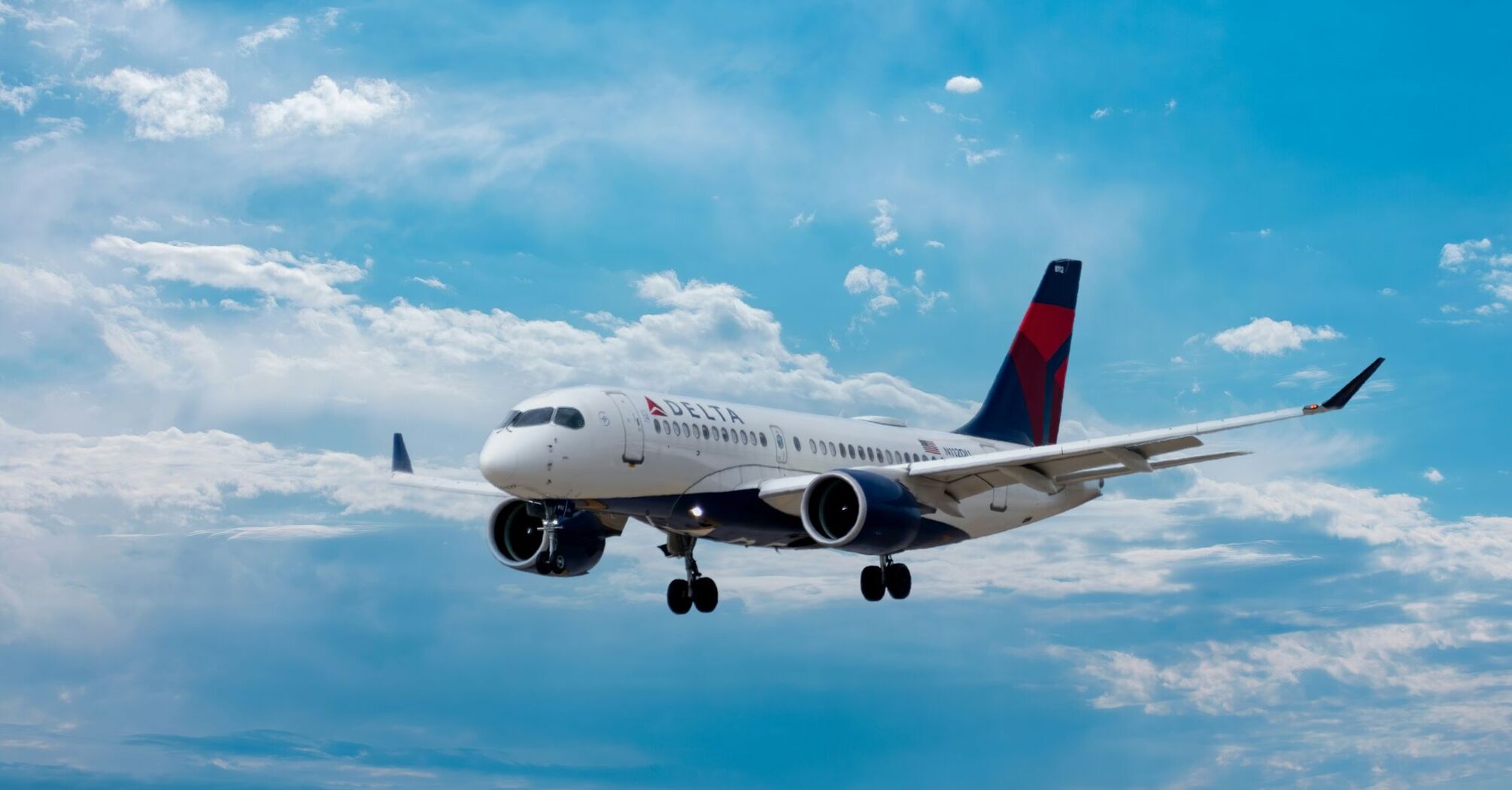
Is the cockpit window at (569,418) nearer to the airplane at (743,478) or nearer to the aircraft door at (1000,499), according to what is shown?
the airplane at (743,478)

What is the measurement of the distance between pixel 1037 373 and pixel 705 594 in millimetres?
15372

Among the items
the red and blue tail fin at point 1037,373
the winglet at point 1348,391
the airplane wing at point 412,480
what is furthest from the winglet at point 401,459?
the winglet at point 1348,391

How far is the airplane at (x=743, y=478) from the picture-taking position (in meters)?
30.8

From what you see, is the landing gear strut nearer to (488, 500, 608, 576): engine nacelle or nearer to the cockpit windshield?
(488, 500, 608, 576): engine nacelle

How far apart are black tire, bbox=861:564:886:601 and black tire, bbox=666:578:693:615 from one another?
473 centimetres

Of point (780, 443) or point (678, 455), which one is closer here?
point (678, 455)

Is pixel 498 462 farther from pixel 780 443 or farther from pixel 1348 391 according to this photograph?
pixel 1348 391

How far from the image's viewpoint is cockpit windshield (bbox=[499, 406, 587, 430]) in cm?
3067

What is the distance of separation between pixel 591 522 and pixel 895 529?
7.88 metres

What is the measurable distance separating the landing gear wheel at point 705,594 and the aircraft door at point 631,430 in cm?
559

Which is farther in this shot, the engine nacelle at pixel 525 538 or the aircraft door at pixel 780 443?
the engine nacelle at pixel 525 538

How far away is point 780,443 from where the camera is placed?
35.4m

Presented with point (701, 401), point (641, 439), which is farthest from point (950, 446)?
point (641, 439)

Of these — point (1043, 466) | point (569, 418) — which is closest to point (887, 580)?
point (1043, 466)
